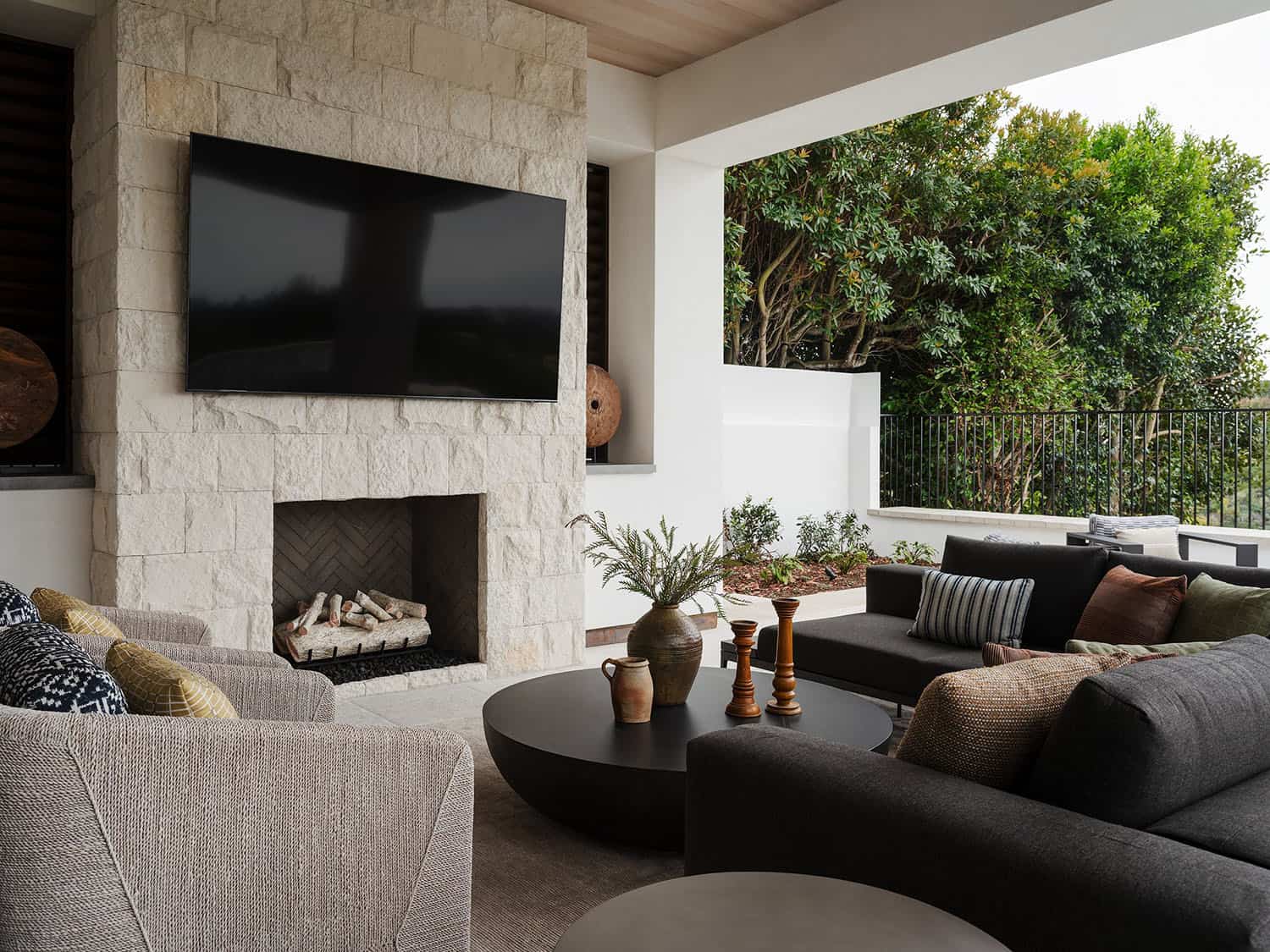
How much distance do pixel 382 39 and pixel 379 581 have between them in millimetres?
2610

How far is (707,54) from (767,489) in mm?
4217

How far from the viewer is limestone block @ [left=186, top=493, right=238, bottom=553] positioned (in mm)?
3891

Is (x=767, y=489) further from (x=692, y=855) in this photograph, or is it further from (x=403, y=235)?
(x=692, y=855)

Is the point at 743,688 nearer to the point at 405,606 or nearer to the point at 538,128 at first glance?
the point at 405,606

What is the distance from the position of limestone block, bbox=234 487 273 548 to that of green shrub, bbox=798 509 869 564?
5.56 m

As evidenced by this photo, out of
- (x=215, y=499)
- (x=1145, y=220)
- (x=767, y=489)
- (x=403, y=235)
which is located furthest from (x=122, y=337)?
(x=1145, y=220)

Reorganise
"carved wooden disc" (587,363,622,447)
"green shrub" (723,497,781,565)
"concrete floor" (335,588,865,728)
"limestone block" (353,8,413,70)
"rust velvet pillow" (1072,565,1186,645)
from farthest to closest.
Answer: "green shrub" (723,497,781,565), "carved wooden disc" (587,363,622,447), "limestone block" (353,8,413,70), "concrete floor" (335,588,865,728), "rust velvet pillow" (1072,565,1186,645)

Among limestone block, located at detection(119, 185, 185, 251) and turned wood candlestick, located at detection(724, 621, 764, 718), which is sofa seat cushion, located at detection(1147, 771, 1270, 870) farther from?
limestone block, located at detection(119, 185, 185, 251)

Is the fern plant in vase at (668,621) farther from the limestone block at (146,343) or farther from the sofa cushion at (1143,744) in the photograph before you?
the limestone block at (146,343)

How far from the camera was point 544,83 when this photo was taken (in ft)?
16.2

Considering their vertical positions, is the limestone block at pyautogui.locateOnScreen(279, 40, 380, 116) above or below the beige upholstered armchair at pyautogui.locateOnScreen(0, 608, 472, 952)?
above

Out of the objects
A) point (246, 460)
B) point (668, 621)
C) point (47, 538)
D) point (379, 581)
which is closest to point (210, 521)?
point (246, 460)

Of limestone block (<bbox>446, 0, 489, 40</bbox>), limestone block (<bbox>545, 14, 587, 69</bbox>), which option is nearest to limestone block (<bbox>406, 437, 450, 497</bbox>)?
limestone block (<bbox>446, 0, 489, 40</bbox>)

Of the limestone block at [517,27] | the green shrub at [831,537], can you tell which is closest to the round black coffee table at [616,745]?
the limestone block at [517,27]
